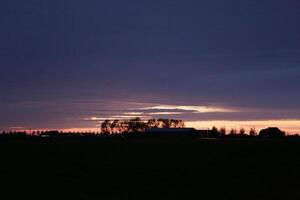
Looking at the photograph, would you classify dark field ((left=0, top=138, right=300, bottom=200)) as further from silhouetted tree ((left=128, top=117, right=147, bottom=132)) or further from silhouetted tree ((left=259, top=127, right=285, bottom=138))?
silhouetted tree ((left=128, top=117, right=147, bottom=132))

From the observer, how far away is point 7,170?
27578 millimetres

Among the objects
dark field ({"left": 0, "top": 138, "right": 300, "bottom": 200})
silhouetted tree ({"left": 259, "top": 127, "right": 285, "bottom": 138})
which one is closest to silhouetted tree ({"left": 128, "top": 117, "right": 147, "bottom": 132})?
silhouetted tree ({"left": 259, "top": 127, "right": 285, "bottom": 138})

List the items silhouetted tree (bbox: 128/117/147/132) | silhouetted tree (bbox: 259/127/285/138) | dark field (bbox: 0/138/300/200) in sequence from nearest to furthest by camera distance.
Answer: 1. dark field (bbox: 0/138/300/200)
2. silhouetted tree (bbox: 259/127/285/138)
3. silhouetted tree (bbox: 128/117/147/132)

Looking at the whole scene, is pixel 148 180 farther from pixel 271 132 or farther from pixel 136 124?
pixel 136 124

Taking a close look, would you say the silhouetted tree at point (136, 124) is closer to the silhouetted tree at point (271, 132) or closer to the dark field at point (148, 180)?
the silhouetted tree at point (271, 132)

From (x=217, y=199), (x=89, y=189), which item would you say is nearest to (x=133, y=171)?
(x=89, y=189)

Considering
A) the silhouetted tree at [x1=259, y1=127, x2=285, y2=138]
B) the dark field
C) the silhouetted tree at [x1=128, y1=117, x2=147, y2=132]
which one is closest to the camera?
the dark field

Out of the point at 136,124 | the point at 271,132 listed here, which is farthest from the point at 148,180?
the point at 136,124

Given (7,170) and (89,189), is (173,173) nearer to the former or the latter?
(89,189)

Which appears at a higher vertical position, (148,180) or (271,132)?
(271,132)

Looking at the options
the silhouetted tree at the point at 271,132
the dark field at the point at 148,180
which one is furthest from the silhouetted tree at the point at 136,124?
the dark field at the point at 148,180

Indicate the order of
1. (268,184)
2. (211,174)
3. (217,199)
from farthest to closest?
(211,174) < (268,184) < (217,199)

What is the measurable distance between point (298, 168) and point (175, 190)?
12010mm

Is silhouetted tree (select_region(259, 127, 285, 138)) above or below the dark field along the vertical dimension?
above
